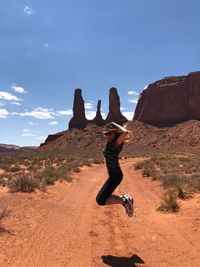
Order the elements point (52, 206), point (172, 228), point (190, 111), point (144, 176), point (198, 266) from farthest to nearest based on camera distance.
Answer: point (190, 111) → point (144, 176) → point (52, 206) → point (172, 228) → point (198, 266)

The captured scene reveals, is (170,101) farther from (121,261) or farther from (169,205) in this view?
(121,261)

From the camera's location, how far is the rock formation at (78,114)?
116938 mm

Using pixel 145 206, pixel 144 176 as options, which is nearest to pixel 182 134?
pixel 144 176

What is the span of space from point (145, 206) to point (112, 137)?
4650 mm

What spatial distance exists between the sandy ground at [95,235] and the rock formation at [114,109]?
108655 mm

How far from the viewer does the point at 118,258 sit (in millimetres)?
5934

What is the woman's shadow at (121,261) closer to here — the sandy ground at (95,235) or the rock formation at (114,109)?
the sandy ground at (95,235)

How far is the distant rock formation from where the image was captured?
4345 inches

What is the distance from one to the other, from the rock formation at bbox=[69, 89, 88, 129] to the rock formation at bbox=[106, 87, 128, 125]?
753cm

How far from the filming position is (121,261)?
19.1 ft

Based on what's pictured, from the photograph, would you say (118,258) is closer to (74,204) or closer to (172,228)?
(172,228)

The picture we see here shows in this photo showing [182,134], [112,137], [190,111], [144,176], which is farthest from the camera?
[190,111]

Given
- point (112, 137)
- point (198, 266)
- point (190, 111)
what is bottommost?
point (198, 266)

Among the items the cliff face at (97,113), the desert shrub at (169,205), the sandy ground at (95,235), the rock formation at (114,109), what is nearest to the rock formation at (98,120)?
the cliff face at (97,113)
